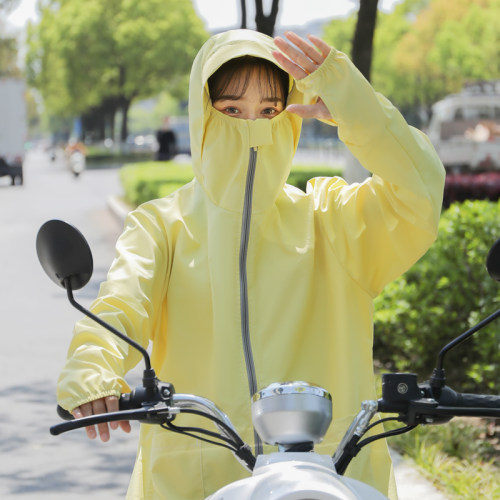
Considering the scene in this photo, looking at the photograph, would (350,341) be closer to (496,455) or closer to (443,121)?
(496,455)

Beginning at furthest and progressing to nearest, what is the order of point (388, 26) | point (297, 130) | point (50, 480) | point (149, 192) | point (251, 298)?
point (388, 26) → point (149, 192) → point (50, 480) → point (297, 130) → point (251, 298)

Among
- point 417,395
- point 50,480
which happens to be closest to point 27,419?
point 50,480

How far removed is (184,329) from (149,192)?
15.0 meters

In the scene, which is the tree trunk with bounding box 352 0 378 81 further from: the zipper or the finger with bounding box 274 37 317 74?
the finger with bounding box 274 37 317 74

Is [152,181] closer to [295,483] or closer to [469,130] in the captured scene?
[469,130]

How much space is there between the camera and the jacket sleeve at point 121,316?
78.8 inches

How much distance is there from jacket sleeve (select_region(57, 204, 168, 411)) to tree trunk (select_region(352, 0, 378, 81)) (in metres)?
8.02

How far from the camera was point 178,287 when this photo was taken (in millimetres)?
2428

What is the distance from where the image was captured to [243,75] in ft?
8.22

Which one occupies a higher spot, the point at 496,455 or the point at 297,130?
the point at 297,130

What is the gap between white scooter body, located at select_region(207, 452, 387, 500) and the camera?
5.09 feet

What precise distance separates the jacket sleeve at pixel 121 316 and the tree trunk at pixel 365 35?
8.02m

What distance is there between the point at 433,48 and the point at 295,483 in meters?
64.4

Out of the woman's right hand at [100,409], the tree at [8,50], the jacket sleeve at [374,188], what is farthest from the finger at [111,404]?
the tree at [8,50]
